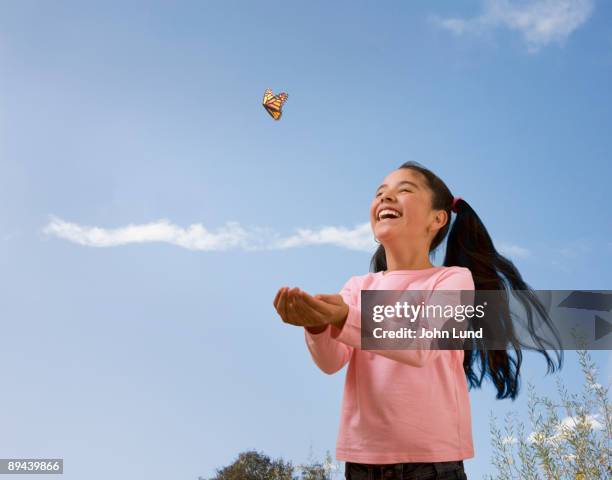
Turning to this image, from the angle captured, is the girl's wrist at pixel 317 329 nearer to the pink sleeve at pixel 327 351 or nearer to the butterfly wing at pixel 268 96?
the pink sleeve at pixel 327 351

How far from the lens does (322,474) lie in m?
6.35

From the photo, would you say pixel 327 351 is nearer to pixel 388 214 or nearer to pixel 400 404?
pixel 400 404

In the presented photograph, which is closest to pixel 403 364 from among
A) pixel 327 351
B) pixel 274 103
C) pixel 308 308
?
pixel 327 351

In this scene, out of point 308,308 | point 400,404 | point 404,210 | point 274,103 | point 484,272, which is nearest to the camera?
point 308,308

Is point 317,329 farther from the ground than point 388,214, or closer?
closer

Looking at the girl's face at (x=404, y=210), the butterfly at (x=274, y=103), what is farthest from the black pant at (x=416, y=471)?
the butterfly at (x=274, y=103)

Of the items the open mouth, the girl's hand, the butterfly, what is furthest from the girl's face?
the butterfly

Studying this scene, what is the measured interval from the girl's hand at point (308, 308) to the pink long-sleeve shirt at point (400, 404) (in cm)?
16

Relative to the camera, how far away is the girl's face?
2742 millimetres

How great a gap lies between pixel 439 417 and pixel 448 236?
37.2 inches

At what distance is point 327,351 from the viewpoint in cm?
243

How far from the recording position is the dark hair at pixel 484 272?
293 cm

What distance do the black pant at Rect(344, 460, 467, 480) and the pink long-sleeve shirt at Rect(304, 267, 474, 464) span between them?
0.02 metres

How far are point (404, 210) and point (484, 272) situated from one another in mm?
550
